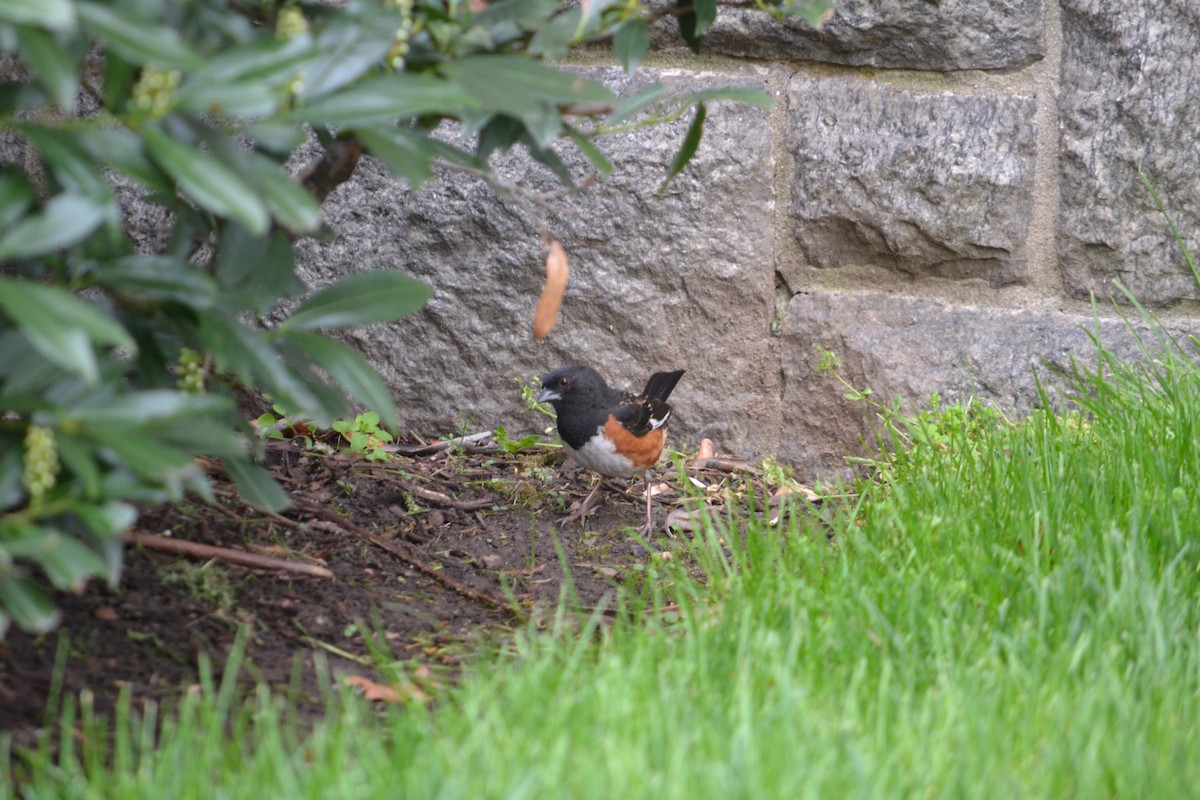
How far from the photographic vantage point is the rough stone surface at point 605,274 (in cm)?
387

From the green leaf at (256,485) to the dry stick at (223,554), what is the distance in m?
0.37

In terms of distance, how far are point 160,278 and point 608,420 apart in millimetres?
2044

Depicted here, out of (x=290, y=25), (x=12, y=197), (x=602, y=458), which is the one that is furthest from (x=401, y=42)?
(x=602, y=458)

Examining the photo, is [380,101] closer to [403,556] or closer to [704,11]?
[704,11]

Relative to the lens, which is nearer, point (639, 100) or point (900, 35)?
point (639, 100)

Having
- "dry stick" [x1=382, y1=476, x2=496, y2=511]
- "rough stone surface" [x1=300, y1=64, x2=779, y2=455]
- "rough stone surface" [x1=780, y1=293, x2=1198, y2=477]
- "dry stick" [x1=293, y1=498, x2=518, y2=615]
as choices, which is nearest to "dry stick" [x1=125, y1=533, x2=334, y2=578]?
"dry stick" [x1=293, y1=498, x2=518, y2=615]

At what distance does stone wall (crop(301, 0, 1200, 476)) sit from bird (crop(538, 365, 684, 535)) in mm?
166

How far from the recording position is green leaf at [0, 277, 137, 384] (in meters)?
1.39

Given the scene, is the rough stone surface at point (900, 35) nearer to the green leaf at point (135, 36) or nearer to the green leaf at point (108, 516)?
the green leaf at point (135, 36)

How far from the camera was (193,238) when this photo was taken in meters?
2.14

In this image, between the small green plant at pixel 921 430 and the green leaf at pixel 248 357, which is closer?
the green leaf at pixel 248 357

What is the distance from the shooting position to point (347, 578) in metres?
2.87

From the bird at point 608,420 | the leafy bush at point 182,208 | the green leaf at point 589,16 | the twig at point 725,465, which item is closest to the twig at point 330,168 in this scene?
the leafy bush at point 182,208

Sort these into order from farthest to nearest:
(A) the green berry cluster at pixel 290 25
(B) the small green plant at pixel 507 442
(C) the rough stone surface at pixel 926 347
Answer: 1. (B) the small green plant at pixel 507 442
2. (C) the rough stone surface at pixel 926 347
3. (A) the green berry cluster at pixel 290 25
